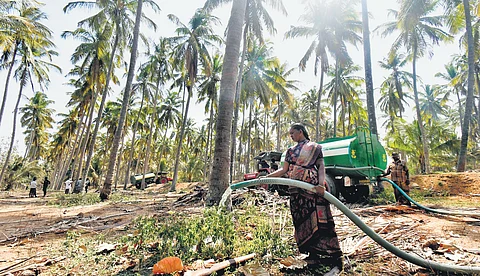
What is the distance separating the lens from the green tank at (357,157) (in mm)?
7633

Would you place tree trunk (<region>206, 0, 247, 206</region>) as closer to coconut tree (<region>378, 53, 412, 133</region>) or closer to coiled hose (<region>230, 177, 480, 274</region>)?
coiled hose (<region>230, 177, 480, 274</region>)

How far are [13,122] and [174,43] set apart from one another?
1735 cm

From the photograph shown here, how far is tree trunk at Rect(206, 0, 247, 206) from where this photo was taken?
603 cm

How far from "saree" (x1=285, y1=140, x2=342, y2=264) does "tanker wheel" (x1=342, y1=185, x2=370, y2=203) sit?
6412mm

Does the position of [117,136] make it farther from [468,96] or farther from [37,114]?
[37,114]

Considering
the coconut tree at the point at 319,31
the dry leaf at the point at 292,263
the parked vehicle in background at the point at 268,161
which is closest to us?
the dry leaf at the point at 292,263

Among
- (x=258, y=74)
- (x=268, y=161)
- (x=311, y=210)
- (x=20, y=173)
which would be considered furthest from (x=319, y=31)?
(x=20, y=173)

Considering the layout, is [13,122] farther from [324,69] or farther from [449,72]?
[449,72]

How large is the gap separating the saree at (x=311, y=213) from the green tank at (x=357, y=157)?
493 centimetres

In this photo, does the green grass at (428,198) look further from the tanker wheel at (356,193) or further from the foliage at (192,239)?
the foliage at (192,239)

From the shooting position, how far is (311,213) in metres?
3.02

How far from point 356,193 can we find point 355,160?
190 centimetres

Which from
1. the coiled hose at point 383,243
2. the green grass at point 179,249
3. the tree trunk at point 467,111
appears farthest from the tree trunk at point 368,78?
the green grass at point 179,249

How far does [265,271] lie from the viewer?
8.63 ft
